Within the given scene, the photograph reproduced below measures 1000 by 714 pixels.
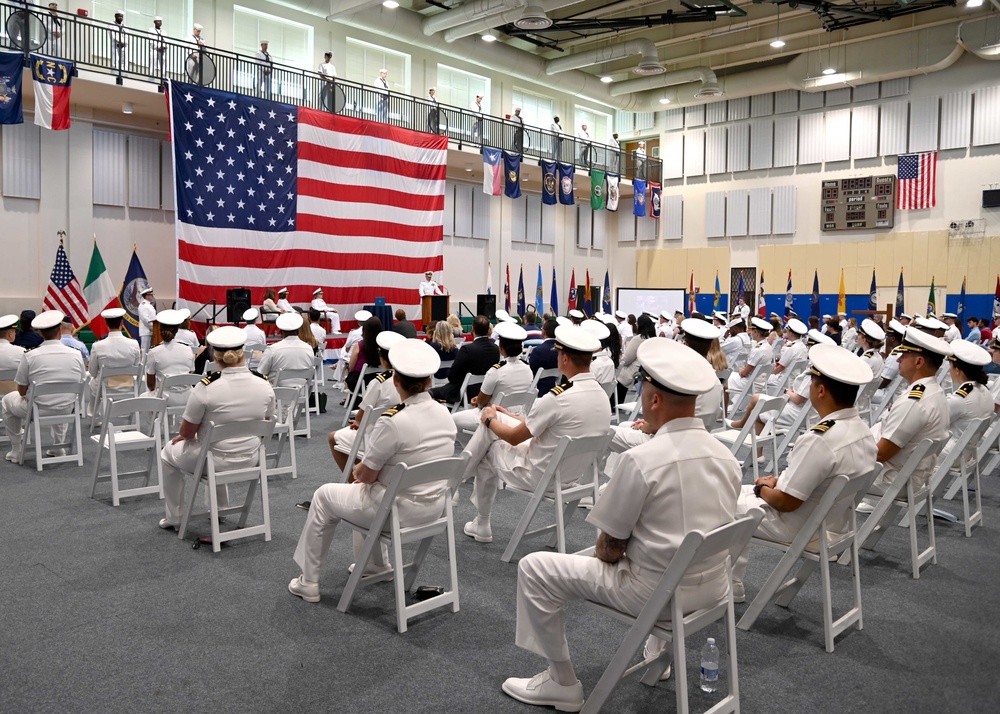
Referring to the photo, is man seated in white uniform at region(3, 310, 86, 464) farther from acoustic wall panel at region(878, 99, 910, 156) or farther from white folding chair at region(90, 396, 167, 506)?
acoustic wall panel at region(878, 99, 910, 156)

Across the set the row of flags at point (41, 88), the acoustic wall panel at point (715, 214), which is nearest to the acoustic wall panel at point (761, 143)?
the acoustic wall panel at point (715, 214)

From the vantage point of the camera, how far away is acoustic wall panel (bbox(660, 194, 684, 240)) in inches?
1046

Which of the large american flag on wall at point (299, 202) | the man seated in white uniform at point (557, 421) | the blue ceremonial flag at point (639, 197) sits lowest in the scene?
the man seated in white uniform at point (557, 421)

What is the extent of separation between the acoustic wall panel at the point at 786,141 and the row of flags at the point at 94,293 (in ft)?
62.8

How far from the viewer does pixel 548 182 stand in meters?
21.0

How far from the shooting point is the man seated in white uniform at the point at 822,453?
11.2 ft

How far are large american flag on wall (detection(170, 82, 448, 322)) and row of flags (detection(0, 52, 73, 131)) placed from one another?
185 centimetres

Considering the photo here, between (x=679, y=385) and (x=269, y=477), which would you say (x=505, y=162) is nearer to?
(x=269, y=477)

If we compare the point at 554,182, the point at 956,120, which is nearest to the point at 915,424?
the point at 554,182

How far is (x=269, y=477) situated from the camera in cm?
674

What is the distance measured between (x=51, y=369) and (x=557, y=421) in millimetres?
4828

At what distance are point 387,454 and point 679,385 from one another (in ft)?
5.31

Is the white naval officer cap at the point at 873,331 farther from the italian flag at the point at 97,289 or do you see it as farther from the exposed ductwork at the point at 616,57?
the exposed ductwork at the point at 616,57

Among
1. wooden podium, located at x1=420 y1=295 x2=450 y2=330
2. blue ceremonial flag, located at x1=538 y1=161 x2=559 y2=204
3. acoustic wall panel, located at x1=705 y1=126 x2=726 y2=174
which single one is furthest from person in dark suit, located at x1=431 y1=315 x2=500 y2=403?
acoustic wall panel, located at x1=705 y1=126 x2=726 y2=174
